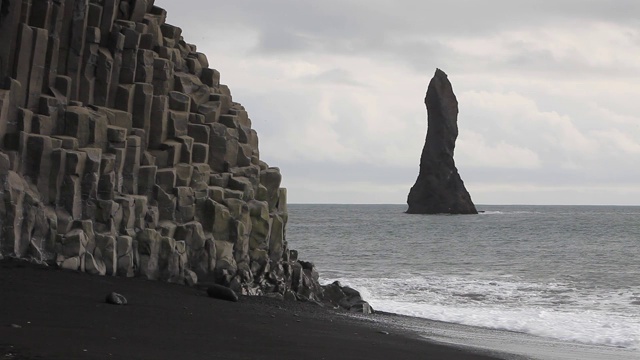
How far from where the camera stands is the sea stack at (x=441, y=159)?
157 m

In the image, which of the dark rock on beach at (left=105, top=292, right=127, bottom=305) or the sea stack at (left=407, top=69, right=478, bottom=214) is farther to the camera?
→ the sea stack at (left=407, top=69, right=478, bottom=214)

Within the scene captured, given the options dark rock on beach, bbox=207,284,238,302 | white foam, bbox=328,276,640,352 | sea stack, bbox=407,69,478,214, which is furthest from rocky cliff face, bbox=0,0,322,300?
sea stack, bbox=407,69,478,214

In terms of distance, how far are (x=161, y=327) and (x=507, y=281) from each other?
3127cm

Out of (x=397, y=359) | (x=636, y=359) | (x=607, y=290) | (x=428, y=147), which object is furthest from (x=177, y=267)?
(x=428, y=147)

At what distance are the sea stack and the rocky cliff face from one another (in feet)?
414

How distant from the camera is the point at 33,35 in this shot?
26.2 metres

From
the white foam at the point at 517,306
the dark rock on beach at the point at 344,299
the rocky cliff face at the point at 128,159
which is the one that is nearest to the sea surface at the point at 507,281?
the white foam at the point at 517,306

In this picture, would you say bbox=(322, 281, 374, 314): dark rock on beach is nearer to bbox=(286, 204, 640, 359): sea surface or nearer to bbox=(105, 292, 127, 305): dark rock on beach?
bbox=(286, 204, 640, 359): sea surface

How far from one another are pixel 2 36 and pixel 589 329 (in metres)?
18.3

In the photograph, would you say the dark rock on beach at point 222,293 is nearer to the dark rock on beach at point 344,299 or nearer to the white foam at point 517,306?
the dark rock on beach at point 344,299

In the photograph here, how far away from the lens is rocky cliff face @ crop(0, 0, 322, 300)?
968 inches

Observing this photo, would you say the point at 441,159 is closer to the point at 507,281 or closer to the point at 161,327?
the point at 507,281

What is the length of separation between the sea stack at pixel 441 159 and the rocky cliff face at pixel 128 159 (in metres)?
126

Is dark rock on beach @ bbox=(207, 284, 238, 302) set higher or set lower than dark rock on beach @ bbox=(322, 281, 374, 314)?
higher
